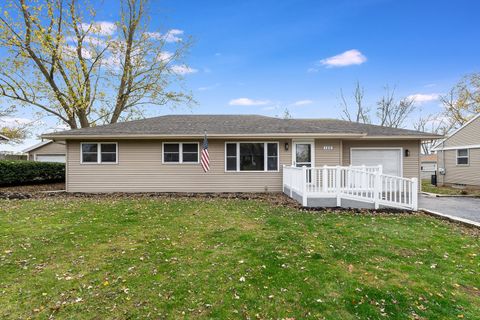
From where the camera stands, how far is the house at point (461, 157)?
1605 cm

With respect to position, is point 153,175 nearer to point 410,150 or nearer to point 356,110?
point 410,150

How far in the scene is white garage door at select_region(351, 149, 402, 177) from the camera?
41.9 ft

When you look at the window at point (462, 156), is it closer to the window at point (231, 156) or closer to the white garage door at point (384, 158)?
the white garage door at point (384, 158)

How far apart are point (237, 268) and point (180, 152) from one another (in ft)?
28.8

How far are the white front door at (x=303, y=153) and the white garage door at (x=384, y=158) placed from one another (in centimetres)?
228

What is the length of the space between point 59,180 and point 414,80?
3157cm

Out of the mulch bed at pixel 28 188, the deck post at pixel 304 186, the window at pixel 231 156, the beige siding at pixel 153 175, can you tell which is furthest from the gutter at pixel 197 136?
the deck post at pixel 304 186

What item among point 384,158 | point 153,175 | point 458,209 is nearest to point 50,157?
point 153,175

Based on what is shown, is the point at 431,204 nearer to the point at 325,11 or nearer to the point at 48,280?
the point at 325,11

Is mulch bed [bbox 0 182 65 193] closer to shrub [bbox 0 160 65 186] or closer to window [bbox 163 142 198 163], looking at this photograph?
shrub [bbox 0 160 65 186]

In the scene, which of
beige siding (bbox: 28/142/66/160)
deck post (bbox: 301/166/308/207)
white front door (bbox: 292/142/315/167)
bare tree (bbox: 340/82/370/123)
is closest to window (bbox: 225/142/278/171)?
white front door (bbox: 292/142/315/167)

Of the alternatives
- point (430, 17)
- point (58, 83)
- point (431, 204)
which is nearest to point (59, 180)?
point (58, 83)

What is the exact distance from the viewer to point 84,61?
19625 millimetres

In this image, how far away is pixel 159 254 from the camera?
4641 millimetres
